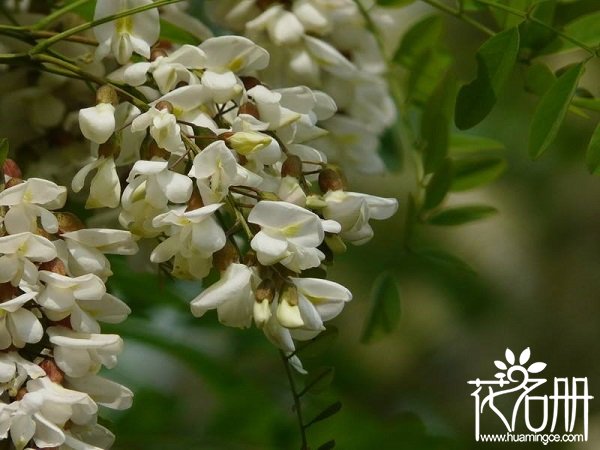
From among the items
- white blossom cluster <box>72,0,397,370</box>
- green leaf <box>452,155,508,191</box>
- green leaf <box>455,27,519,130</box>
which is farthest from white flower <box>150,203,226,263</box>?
green leaf <box>452,155,508,191</box>

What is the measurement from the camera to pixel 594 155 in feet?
1.64

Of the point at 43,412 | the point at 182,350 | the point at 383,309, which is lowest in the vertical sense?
the point at 182,350

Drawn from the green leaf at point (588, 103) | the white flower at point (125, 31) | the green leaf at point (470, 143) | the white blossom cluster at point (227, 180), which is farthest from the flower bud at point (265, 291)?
the green leaf at point (470, 143)

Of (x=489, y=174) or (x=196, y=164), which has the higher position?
(x=196, y=164)

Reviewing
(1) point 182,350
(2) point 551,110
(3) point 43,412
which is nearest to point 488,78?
(2) point 551,110

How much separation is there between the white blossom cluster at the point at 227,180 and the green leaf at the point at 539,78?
13 cm

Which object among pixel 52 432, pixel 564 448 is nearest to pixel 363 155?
pixel 52 432

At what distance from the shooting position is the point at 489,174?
67 centimetres

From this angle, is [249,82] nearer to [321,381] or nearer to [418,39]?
[321,381]

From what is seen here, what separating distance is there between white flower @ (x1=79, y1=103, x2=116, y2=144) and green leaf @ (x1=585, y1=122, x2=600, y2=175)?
20cm

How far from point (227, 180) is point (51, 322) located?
77mm

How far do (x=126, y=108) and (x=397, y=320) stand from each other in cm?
23

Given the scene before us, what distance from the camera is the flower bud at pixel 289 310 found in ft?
1.31

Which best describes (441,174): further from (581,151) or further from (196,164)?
(581,151)
